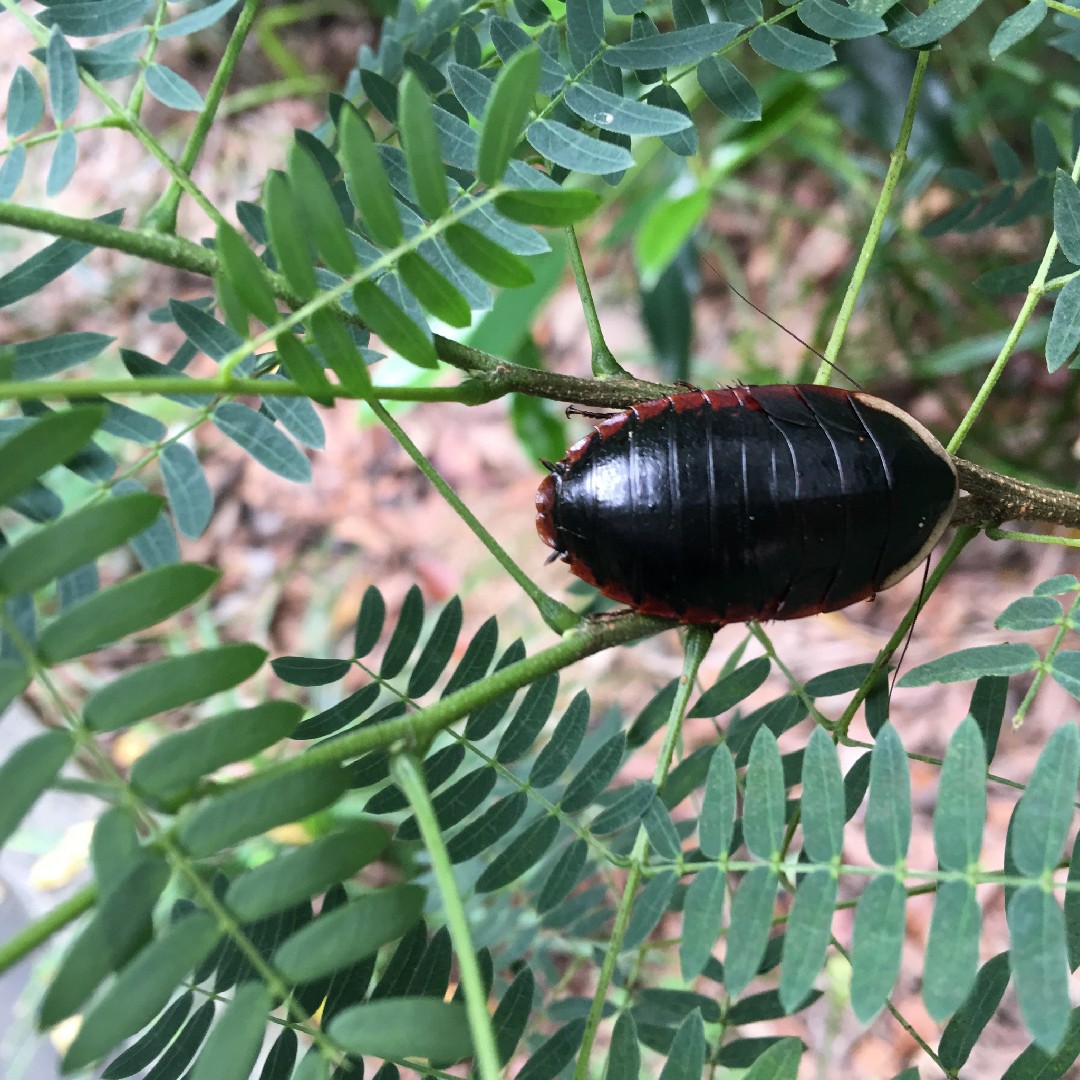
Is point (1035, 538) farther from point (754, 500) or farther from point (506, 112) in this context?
point (506, 112)

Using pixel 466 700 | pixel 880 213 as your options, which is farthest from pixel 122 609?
pixel 880 213

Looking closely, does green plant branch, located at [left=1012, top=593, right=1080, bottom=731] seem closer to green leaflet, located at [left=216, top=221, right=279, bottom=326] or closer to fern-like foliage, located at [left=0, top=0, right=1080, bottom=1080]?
fern-like foliage, located at [left=0, top=0, right=1080, bottom=1080]

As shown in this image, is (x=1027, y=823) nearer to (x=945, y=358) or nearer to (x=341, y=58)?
(x=945, y=358)

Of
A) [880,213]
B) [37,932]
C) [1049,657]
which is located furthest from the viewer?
[880,213]

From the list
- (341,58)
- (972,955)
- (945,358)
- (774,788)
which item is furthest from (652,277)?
(341,58)

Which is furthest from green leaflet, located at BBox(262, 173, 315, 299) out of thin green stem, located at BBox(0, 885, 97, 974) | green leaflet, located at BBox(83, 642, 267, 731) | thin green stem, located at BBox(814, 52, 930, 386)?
thin green stem, located at BBox(814, 52, 930, 386)

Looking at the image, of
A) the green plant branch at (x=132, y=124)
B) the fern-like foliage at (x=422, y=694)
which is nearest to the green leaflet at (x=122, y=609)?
the fern-like foliage at (x=422, y=694)
